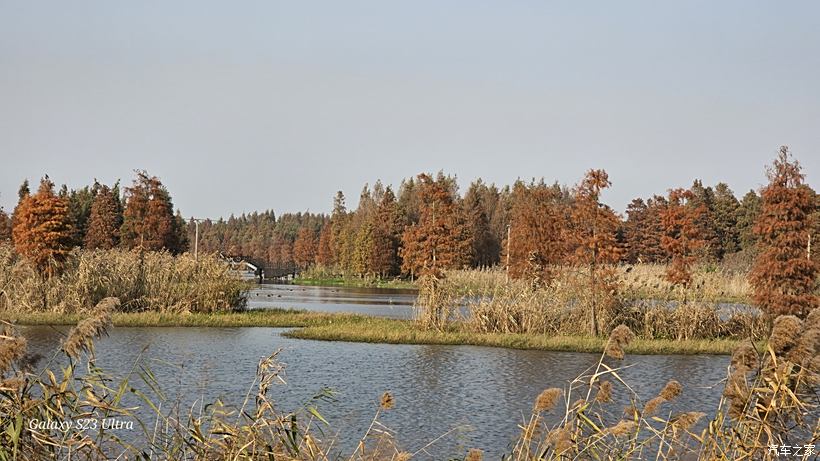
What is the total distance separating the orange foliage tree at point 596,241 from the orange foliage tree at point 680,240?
11.0 feet

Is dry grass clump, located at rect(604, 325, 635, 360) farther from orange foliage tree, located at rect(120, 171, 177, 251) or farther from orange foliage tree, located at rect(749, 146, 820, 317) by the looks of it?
orange foliage tree, located at rect(120, 171, 177, 251)

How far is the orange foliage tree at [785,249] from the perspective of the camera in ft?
79.9

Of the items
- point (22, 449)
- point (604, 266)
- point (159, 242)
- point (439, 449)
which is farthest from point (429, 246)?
point (159, 242)

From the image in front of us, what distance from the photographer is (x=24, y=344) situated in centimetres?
554

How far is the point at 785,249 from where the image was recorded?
24438mm

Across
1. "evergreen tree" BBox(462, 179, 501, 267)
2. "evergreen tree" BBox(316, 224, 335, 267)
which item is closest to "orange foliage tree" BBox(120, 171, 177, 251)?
"evergreen tree" BBox(462, 179, 501, 267)

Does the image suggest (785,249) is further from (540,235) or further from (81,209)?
(81,209)

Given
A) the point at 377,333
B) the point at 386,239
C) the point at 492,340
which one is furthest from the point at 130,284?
the point at 386,239

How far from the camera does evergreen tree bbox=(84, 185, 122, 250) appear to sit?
6912 centimetres

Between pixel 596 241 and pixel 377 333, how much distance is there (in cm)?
691

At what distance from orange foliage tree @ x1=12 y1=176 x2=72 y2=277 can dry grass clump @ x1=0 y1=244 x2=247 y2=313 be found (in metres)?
0.49

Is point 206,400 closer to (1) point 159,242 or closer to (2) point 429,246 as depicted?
(2) point 429,246

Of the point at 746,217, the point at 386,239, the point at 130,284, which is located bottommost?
the point at 130,284

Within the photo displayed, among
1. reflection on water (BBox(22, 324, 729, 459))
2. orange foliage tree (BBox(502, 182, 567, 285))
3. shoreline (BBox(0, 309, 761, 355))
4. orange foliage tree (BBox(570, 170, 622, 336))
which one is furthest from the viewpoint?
orange foliage tree (BBox(502, 182, 567, 285))
